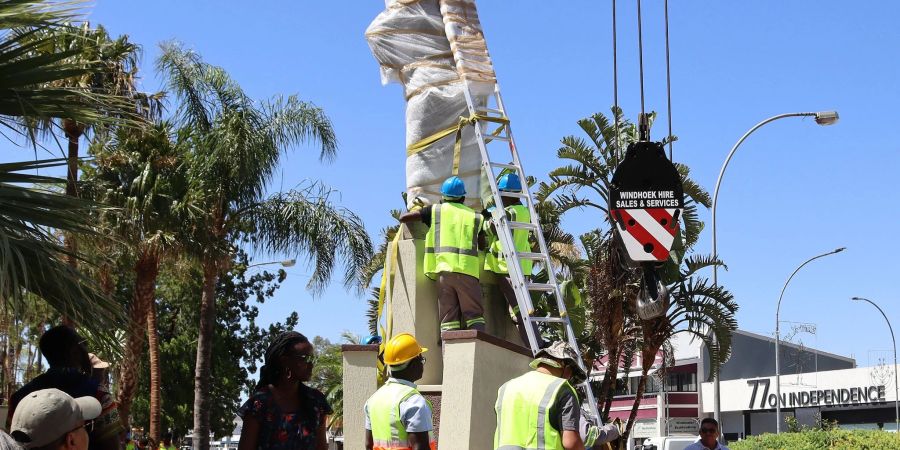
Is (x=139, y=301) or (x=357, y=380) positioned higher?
(x=139, y=301)

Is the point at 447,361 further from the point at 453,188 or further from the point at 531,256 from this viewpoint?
the point at 453,188

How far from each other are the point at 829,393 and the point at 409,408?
4726 cm

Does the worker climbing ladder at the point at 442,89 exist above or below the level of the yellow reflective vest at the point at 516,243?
above

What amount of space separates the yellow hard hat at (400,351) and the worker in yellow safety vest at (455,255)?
3704mm

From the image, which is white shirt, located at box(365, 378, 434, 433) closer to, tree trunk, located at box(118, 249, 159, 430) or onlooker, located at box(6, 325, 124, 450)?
onlooker, located at box(6, 325, 124, 450)

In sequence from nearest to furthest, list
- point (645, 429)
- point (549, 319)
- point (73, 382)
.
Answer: point (73, 382) < point (549, 319) < point (645, 429)

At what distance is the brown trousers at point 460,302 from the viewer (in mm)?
10477

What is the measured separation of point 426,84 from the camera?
1181 cm

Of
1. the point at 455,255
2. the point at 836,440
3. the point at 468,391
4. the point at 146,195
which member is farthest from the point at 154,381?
the point at 468,391

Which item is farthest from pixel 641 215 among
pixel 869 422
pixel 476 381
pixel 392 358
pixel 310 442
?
pixel 869 422

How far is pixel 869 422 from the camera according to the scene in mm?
49188

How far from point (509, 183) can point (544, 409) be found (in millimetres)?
5157

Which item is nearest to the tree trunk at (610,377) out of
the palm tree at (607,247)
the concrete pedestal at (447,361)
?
the palm tree at (607,247)

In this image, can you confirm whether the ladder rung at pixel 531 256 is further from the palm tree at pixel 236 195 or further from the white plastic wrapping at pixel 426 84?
the palm tree at pixel 236 195
